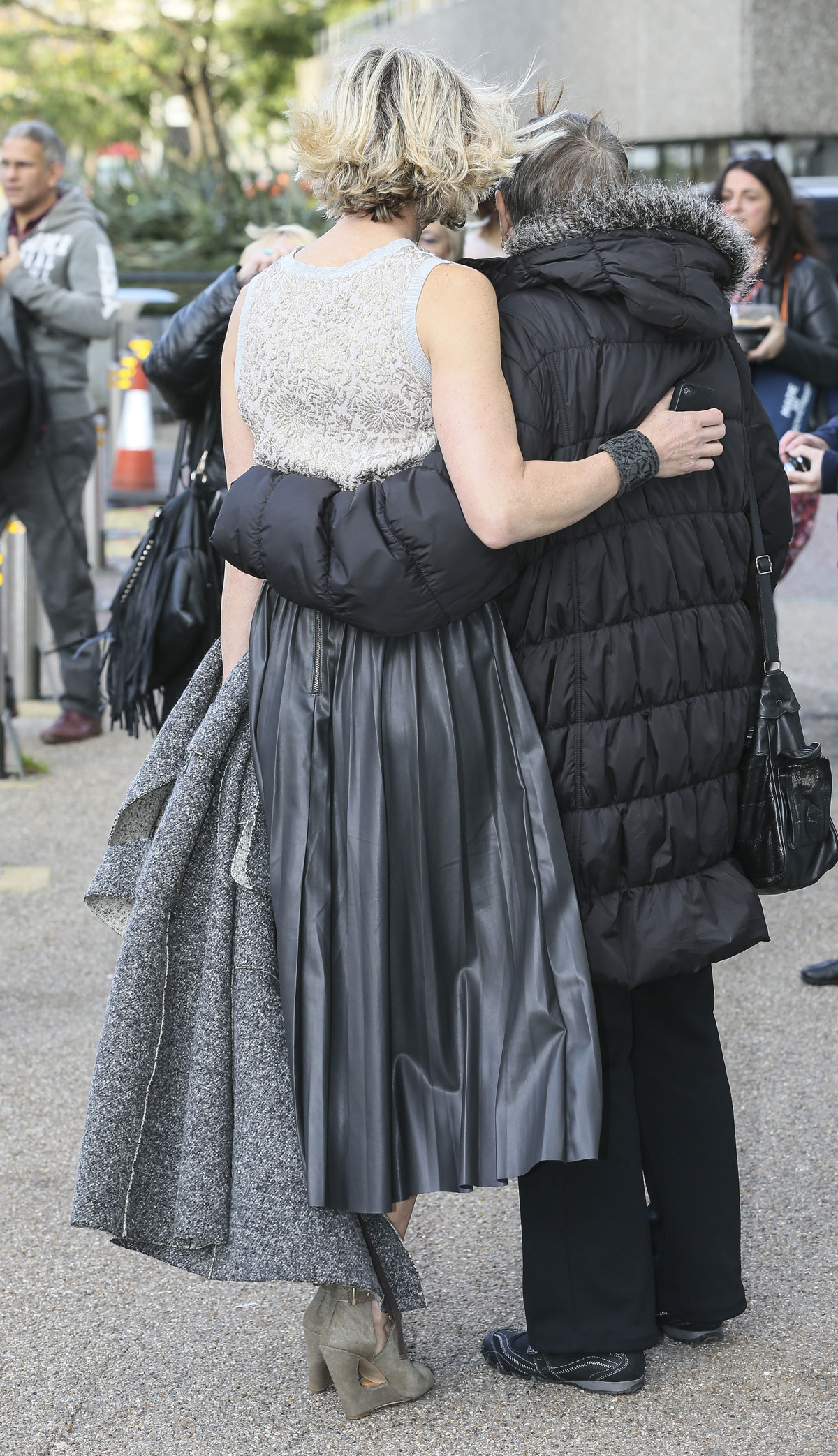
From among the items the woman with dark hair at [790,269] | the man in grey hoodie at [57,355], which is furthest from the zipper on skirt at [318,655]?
the man in grey hoodie at [57,355]

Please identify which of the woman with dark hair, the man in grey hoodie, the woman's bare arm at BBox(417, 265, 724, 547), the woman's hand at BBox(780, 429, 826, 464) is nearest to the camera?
the woman's bare arm at BBox(417, 265, 724, 547)

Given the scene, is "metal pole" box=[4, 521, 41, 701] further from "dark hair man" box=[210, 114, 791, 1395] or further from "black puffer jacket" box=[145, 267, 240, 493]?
"dark hair man" box=[210, 114, 791, 1395]

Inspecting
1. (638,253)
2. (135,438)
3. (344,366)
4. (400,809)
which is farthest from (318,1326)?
(135,438)

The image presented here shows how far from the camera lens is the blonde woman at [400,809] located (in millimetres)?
2311

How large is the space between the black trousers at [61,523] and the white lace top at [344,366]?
4.42 m

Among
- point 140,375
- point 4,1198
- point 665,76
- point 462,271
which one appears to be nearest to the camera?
point 462,271

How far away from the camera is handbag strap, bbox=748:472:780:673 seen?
2617 millimetres

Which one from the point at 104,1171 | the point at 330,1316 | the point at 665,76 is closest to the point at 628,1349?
the point at 330,1316

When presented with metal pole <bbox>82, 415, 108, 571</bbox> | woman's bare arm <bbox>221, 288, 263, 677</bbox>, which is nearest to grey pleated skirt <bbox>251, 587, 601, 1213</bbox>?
woman's bare arm <bbox>221, 288, 263, 677</bbox>

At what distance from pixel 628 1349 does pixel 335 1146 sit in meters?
0.62

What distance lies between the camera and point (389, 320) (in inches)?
89.2

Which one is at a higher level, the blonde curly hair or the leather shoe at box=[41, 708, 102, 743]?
the blonde curly hair

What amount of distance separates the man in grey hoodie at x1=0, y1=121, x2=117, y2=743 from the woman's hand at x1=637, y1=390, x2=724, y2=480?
455cm

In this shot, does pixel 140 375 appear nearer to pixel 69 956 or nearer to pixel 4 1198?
pixel 69 956
